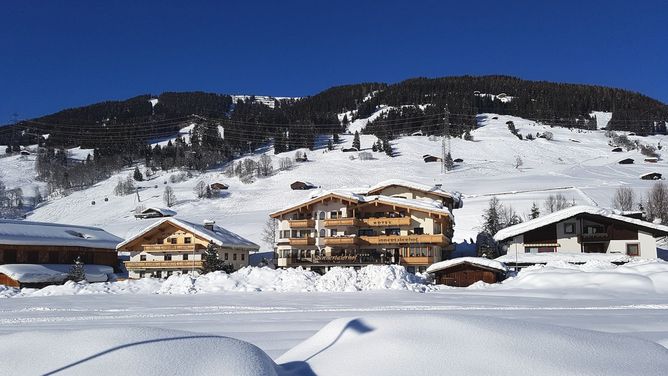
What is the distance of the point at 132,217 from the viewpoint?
80188 millimetres

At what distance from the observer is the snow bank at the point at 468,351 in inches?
264

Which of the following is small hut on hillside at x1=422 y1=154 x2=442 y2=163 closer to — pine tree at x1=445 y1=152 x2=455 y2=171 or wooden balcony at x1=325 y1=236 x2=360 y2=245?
pine tree at x1=445 y1=152 x2=455 y2=171

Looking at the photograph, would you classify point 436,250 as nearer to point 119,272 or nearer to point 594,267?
point 594,267

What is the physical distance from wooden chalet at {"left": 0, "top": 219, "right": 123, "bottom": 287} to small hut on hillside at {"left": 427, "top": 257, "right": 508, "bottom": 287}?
92.6 feet

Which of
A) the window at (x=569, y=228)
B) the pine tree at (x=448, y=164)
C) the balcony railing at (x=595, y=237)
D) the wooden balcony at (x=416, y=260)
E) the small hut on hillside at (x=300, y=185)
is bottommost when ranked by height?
the wooden balcony at (x=416, y=260)

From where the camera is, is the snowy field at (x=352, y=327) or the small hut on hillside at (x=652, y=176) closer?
the snowy field at (x=352, y=327)

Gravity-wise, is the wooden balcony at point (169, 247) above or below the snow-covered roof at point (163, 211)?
below

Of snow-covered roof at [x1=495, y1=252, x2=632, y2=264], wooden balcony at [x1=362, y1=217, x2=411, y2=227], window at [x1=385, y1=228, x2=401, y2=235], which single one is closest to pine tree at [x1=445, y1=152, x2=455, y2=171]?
window at [x1=385, y1=228, x2=401, y2=235]

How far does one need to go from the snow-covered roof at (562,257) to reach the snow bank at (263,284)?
14857 mm

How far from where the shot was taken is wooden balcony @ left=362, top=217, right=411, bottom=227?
45594 mm

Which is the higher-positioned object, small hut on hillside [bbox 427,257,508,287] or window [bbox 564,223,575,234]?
window [bbox 564,223,575,234]

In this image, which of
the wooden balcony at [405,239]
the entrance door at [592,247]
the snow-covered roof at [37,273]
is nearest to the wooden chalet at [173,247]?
the snow-covered roof at [37,273]

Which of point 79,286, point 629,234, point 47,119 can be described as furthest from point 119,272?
point 47,119

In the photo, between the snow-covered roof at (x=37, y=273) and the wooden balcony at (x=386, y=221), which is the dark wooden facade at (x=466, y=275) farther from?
the snow-covered roof at (x=37, y=273)
